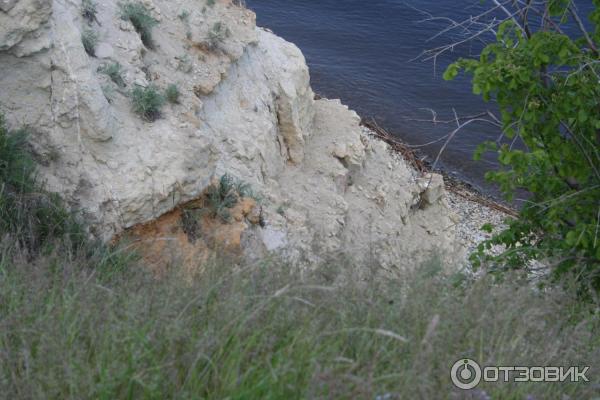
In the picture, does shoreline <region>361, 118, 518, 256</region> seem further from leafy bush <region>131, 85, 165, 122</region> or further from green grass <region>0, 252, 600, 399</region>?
green grass <region>0, 252, 600, 399</region>

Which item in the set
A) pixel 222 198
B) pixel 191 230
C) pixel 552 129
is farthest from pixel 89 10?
pixel 552 129

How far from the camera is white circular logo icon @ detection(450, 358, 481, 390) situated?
2.73 m

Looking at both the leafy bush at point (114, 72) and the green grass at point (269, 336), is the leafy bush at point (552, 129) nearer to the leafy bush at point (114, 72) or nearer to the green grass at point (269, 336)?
the green grass at point (269, 336)

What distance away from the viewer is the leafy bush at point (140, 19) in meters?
7.12

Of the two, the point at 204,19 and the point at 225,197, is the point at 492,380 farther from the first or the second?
the point at 204,19

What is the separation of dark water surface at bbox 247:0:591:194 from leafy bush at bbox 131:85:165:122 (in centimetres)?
887

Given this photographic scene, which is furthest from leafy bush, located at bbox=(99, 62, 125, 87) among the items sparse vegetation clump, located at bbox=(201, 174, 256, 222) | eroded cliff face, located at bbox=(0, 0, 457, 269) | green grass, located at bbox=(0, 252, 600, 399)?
green grass, located at bbox=(0, 252, 600, 399)

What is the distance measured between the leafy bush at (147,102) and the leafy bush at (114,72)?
0.18 meters

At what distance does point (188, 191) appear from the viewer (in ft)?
19.5

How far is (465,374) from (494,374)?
13 centimetres

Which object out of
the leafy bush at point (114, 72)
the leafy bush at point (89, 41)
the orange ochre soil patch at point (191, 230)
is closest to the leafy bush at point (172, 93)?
the leafy bush at point (114, 72)

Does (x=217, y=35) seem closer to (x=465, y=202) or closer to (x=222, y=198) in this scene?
(x=222, y=198)

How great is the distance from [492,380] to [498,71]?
264cm

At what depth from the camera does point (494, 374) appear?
111 inches
